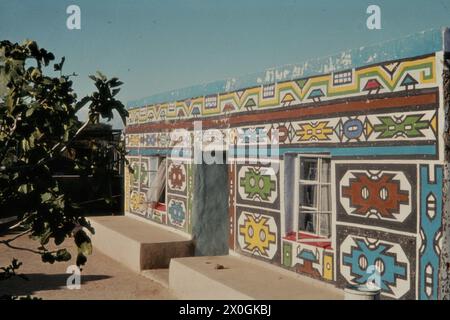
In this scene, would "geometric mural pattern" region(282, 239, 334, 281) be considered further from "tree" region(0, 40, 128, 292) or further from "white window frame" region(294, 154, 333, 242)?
"tree" region(0, 40, 128, 292)

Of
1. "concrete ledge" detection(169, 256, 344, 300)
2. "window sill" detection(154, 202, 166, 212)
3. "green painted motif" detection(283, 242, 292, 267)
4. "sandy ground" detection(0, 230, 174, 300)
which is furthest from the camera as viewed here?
"window sill" detection(154, 202, 166, 212)

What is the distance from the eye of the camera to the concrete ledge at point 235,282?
5.96 metres

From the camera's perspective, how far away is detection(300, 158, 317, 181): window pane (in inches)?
264

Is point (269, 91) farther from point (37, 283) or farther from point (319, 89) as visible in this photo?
point (37, 283)

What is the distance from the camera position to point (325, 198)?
6473 millimetres

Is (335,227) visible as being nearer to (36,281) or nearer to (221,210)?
(221,210)

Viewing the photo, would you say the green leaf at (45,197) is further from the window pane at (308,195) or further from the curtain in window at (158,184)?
the curtain in window at (158,184)

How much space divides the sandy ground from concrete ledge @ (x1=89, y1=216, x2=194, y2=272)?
228mm

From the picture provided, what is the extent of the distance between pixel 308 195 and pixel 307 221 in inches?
13.9

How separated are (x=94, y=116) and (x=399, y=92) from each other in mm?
3550

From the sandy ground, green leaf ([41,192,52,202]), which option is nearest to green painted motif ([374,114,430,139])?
green leaf ([41,192,52,202])

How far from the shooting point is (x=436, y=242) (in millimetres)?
4816

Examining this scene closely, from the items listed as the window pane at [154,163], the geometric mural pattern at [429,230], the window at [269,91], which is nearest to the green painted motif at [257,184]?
the window at [269,91]
